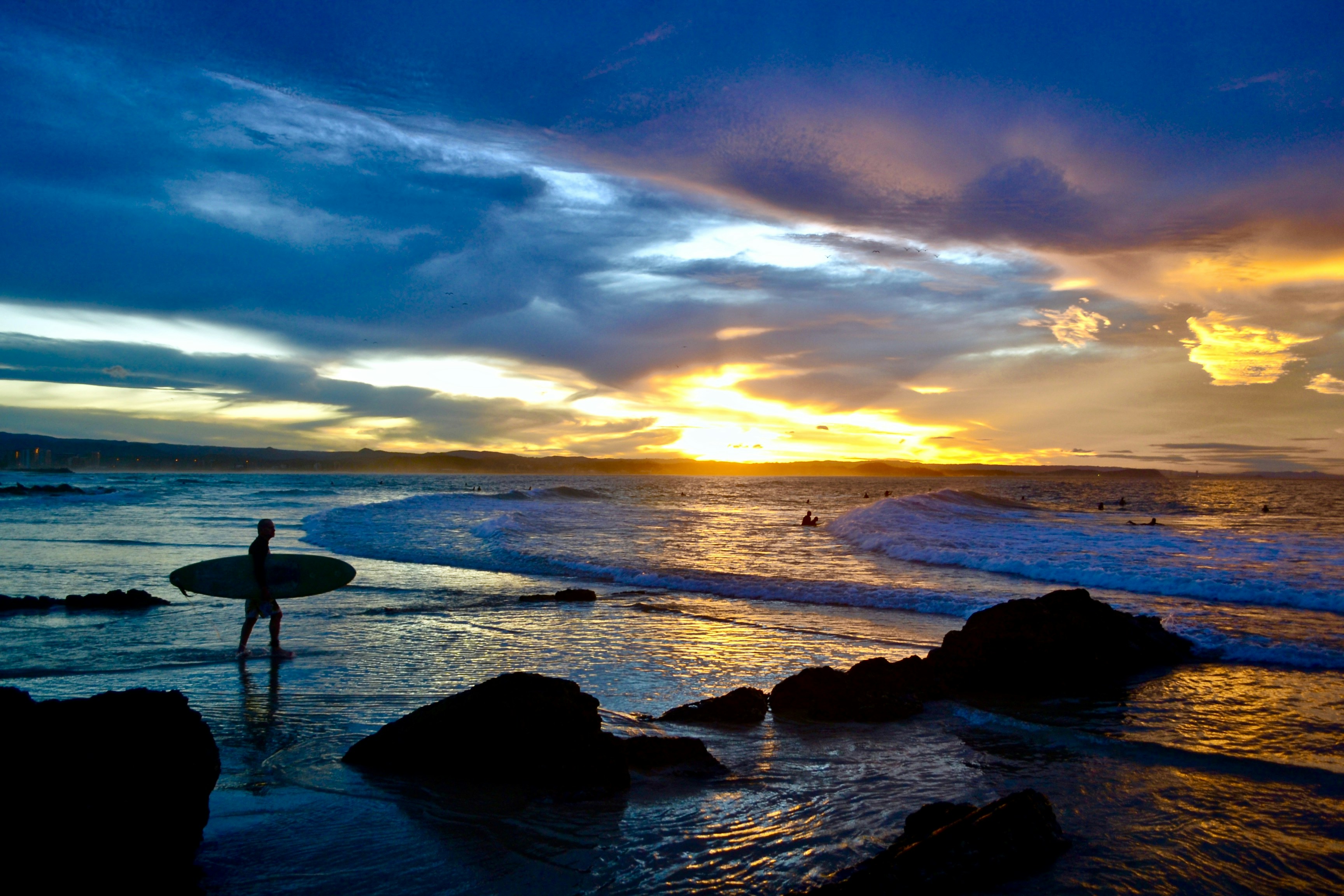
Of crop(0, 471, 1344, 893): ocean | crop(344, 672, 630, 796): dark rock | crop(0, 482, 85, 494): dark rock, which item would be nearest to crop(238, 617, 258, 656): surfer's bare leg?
crop(0, 471, 1344, 893): ocean

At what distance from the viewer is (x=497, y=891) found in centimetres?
394

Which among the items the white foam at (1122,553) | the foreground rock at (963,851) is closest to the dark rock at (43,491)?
the white foam at (1122,553)

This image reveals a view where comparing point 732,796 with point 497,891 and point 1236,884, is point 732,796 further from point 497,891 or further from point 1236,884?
point 1236,884

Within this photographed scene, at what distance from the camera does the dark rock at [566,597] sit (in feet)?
48.1

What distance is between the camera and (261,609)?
9.77m

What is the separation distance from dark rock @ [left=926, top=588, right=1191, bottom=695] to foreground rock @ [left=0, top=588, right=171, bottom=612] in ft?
41.5

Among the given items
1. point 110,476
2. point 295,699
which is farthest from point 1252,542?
point 110,476

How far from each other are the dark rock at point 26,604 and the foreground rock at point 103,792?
36.6ft

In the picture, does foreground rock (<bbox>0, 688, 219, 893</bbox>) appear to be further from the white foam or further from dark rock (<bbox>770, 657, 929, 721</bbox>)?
the white foam

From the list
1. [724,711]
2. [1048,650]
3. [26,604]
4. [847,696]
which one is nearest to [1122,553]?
[1048,650]

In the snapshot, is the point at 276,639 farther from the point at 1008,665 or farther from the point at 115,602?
the point at 1008,665

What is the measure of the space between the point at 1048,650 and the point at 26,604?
15278 mm

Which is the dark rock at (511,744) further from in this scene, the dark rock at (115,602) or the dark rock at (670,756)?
the dark rock at (115,602)

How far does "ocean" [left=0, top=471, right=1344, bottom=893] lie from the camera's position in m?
4.36
